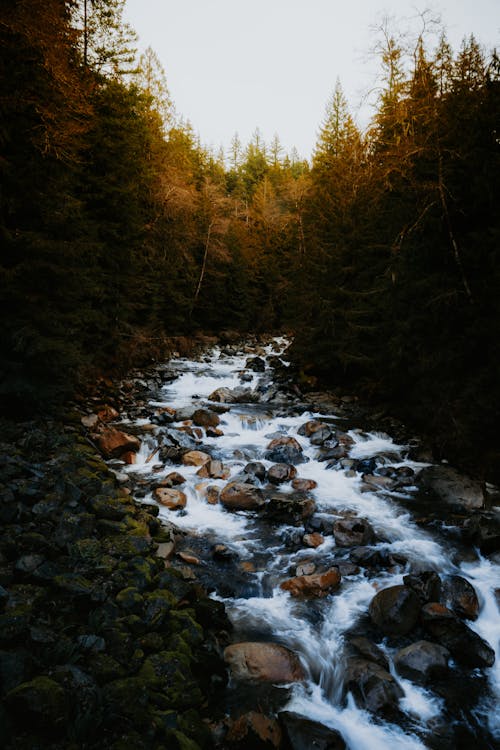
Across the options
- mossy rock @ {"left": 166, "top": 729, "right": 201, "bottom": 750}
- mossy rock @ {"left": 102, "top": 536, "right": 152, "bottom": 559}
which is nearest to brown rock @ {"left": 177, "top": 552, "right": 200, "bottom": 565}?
mossy rock @ {"left": 102, "top": 536, "right": 152, "bottom": 559}

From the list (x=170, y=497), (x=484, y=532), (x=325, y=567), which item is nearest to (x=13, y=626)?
(x=325, y=567)

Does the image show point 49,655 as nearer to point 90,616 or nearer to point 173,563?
point 90,616

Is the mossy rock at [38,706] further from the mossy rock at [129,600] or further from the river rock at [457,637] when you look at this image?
the river rock at [457,637]

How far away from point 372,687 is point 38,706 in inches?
123

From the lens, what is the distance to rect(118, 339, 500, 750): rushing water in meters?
3.78

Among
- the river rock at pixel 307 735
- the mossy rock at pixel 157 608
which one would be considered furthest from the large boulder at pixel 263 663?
the mossy rock at pixel 157 608

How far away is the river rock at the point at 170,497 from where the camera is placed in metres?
7.37

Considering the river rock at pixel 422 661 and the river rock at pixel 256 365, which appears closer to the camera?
the river rock at pixel 422 661

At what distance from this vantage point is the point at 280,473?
8.81 meters

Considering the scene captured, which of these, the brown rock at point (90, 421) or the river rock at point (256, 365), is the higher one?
the river rock at point (256, 365)

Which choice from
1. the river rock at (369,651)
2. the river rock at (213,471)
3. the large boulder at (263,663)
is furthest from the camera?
the river rock at (213,471)

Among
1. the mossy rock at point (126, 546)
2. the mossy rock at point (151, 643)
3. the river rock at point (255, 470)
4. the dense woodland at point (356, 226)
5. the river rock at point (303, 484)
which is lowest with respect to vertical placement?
the river rock at point (303, 484)

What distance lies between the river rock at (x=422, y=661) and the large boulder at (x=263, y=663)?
1.09 metres

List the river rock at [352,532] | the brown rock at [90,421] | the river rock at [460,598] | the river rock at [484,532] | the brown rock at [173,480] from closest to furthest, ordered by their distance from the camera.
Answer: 1. the river rock at [460,598]
2. the river rock at [484,532]
3. the river rock at [352,532]
4. the brown rock at [173,480]
5. the brown rock at [90,421]
